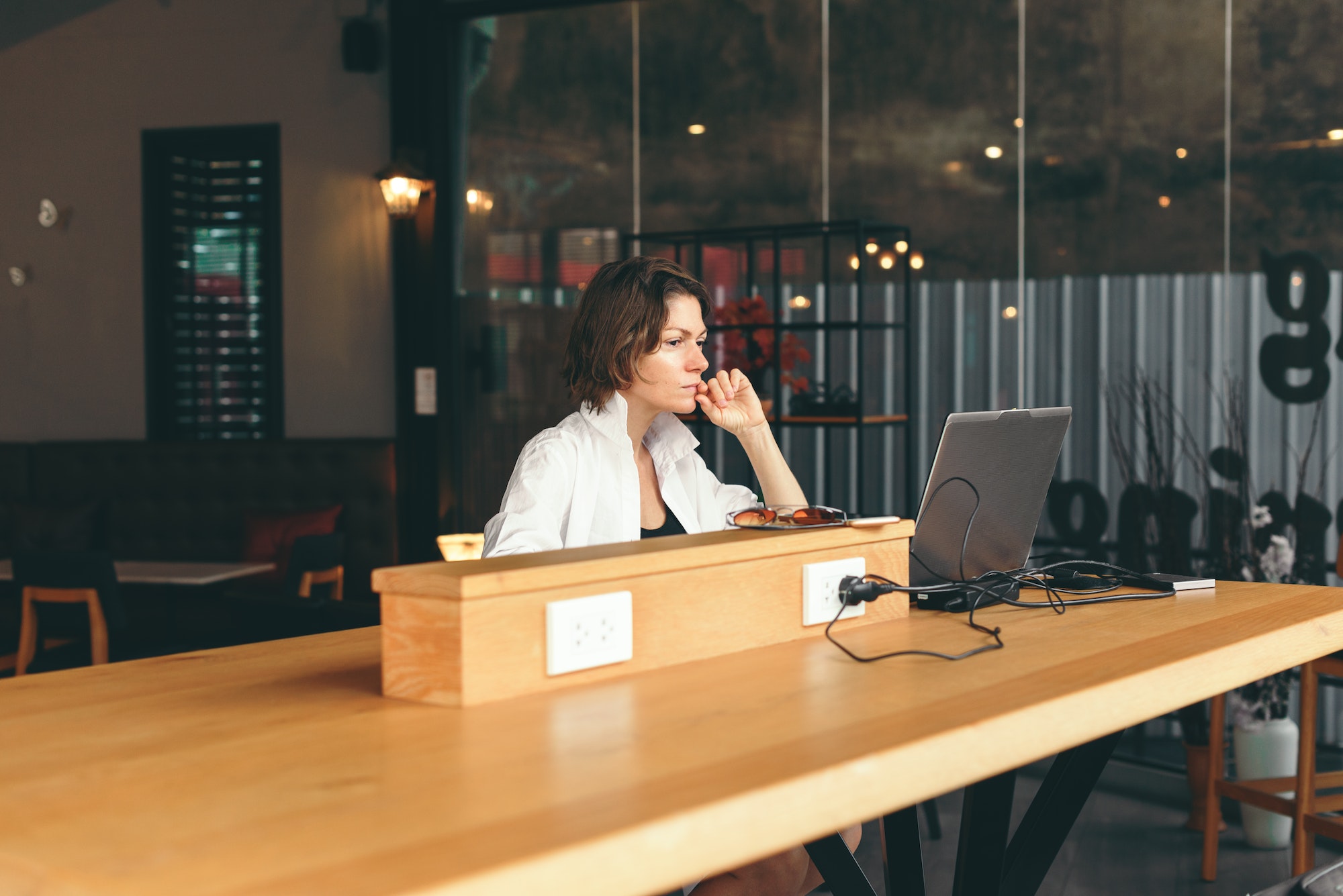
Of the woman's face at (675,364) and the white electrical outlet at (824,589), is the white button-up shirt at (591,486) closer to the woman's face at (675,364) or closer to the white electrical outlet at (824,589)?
the woman's face at (675,364)

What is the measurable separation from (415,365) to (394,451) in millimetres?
410

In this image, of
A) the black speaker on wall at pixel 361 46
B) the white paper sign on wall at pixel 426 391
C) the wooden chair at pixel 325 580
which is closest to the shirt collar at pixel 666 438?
the wooden chair at pixel 325 580

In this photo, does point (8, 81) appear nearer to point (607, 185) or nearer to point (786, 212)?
point (607, 185)

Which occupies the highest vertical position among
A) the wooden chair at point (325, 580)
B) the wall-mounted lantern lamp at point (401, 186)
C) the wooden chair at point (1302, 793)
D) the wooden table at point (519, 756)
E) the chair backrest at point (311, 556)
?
the wall-mounted lantern lamp at point (401, 186)

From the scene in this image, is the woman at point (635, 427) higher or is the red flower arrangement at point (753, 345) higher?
the red flower arrangement at point (753, 345)

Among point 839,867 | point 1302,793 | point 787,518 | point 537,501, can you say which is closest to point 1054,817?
point 839,867

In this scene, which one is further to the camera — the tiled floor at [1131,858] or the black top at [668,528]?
the tiled floor at [1131,858]

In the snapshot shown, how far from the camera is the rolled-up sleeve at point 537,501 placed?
1970 millimetres

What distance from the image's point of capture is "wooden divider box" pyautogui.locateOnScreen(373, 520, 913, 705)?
1.20 metres

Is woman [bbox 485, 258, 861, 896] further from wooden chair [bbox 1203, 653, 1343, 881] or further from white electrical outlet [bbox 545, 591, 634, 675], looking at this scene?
wooden chair [bbox 1203, 653, 1343, 881]

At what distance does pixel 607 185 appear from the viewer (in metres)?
5.07

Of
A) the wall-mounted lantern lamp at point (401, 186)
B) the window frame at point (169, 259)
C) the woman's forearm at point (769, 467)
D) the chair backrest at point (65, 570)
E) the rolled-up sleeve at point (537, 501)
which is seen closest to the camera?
the rolled-up sleeve at point (537, 501)

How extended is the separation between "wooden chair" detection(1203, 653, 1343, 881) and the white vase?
209 mm

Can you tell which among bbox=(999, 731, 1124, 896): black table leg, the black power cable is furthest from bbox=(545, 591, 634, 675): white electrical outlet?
bbox=(999, 731, 1124, 896): black table leg
